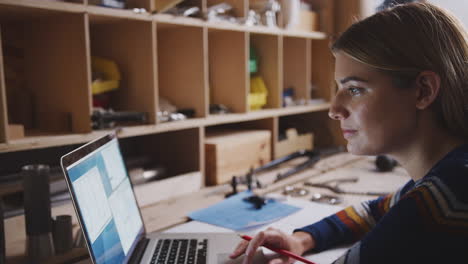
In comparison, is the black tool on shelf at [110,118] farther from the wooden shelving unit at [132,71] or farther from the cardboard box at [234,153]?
the cardboard box at [234,153]

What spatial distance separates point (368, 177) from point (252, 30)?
75 cm

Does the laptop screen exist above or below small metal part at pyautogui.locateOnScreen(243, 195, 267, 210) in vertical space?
above

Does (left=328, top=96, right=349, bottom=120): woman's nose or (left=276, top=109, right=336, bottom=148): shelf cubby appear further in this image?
(left=276, top=109, right=336, bottom=148): shelf cubby

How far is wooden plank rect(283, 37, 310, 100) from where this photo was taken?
83.0 inches

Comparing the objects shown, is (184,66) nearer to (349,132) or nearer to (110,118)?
(110,118)

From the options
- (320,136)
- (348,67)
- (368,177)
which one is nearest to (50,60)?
(348,67)

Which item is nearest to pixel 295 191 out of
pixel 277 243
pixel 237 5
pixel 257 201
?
pixel 257 201

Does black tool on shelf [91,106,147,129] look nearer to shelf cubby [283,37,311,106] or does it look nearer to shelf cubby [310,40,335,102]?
shelf cubby [283,37,311,106]

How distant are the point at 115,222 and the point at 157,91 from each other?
1.96 ft

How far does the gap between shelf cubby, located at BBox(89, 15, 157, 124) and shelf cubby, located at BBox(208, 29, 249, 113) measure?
0.40 metres

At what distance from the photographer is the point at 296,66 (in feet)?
7.04

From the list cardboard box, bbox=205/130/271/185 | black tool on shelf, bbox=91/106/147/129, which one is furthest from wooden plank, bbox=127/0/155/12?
cardboard box, bbox=205/130/271/185

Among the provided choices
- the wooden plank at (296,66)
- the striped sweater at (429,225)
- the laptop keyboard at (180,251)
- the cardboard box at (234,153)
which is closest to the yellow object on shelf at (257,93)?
the cardboard box at (234,153)

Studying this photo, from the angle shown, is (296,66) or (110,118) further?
(296,66)
